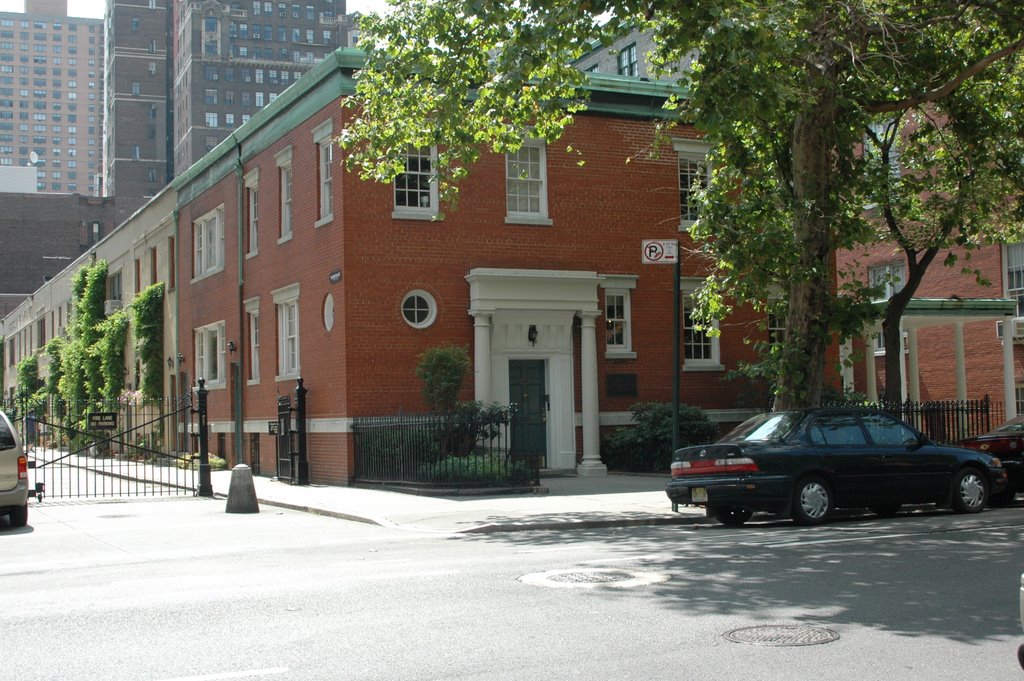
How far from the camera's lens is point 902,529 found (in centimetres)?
1368

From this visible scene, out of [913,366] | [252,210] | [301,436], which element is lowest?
[301,436]

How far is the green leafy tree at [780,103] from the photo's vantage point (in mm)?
15719

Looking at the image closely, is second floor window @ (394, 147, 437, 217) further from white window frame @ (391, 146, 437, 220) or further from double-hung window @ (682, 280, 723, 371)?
double-hung window @ (682, 280, 723, 371)

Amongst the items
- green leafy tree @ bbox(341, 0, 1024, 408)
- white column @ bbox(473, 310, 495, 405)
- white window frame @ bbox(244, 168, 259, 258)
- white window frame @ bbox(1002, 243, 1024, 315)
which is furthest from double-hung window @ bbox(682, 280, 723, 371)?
white window frame @ bbox(1002, 243, 1024, 315)

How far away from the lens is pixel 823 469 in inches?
571

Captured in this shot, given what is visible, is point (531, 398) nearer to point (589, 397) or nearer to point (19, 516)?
point (589, 397)

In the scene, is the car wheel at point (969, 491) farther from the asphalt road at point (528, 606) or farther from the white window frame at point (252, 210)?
the white window frame at point (252, 210)

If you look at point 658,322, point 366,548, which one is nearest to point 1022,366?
point 658,322

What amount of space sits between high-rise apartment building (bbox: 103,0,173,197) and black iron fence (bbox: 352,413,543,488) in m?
121

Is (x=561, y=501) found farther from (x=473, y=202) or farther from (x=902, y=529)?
(x=473, y=202)

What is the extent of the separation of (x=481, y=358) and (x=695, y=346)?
5657mm

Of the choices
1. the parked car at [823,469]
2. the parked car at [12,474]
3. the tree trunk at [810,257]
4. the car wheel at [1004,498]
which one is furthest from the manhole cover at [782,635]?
the parked car at [12,474]

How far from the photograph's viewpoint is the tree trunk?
17391mm

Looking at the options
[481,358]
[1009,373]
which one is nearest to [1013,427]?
[481,358]
